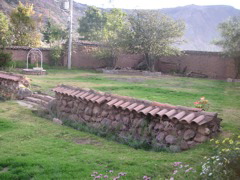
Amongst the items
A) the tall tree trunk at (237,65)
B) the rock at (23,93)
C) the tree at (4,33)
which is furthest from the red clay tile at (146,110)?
the tree at (4,33)

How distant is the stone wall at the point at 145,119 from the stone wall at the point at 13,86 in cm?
361

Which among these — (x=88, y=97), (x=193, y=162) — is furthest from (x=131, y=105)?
(x=193, y=162)

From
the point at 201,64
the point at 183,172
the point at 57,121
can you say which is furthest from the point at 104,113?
the point at 201,64

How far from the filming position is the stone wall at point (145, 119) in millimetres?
4980

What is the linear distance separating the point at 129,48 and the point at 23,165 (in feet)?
57.4

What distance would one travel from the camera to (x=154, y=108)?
566 centimetres

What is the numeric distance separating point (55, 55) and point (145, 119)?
17.3 metres

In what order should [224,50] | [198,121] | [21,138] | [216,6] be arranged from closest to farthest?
[198,121] → [21,138] → [224,50] → [216,6]

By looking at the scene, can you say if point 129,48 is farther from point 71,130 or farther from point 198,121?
point 198,121

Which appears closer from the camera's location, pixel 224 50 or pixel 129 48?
pixel 224 50

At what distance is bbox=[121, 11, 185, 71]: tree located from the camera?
68.0 feet

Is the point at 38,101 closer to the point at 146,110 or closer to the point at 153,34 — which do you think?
the point at 146,110

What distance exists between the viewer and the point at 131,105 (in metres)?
6.02

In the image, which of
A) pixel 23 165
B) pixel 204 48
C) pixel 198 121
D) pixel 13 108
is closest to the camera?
pixel 23 165
